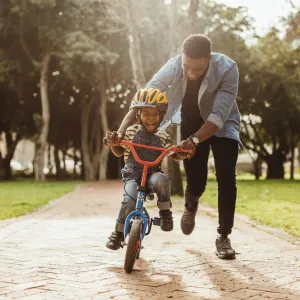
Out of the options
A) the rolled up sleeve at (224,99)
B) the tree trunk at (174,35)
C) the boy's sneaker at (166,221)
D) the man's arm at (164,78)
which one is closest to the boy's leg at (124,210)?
the boy's sneaker at (166,221)

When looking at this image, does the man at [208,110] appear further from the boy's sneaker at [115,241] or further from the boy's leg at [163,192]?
the boy's sneaker at [115,241]

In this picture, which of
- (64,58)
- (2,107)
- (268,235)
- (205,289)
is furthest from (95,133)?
(205,289)

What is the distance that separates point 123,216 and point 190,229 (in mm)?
1216

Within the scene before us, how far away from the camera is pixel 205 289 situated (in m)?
3.80

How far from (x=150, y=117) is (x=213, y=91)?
2.13ft

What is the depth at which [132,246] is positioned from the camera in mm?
4215

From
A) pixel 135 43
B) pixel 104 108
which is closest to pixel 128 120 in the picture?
pixel 135 43

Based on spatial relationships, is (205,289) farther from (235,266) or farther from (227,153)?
(227,153)

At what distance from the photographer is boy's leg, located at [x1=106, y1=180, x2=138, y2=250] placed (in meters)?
4.58

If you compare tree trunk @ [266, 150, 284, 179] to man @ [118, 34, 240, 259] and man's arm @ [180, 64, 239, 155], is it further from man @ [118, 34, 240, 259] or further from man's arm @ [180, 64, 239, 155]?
man's arm @ [180, 64, 239, 155]

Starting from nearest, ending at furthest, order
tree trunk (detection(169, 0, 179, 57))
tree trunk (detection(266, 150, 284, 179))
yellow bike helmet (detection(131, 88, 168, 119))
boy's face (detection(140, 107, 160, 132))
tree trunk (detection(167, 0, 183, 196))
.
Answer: yellow bike helmet (detection(131, 88, 168, 119))
boy's face (detection(140, 107, 160, 132))
tree trunk (detection(169, 0, 179, 57))
tree trunk (detection(167, 0, 183, 196))
tree trunk (detection(266, 150, 284, 179))

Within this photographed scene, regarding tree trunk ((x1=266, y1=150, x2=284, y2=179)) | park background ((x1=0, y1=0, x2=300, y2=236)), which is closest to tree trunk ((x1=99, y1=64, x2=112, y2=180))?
park background ((x1=0, y1=0, x2=300, y2=236))

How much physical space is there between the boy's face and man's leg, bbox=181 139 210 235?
0.73 m

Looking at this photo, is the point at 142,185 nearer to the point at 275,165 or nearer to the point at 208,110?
the point at 208,110
